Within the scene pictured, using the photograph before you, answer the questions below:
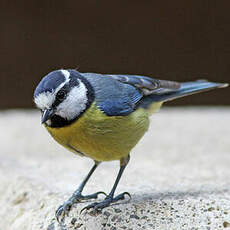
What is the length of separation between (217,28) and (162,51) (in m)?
0.87

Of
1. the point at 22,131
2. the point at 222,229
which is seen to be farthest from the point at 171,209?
the point at 22,131

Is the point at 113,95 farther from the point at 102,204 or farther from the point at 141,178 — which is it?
the point at 141,178

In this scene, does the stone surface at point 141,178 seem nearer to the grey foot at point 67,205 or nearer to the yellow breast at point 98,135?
the grey foot at point 67,205

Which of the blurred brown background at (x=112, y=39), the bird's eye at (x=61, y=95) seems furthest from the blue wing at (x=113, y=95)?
the blurred brown background at (x=112, y=39)

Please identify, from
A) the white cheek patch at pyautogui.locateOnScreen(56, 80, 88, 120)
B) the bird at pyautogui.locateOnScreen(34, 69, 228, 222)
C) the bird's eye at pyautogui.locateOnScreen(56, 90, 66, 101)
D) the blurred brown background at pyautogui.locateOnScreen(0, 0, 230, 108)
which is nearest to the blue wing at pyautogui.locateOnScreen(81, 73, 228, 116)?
the bird at pyautogui.locateOnScreen(34, 69, 228, 222)

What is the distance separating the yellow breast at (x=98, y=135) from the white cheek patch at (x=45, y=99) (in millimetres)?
198

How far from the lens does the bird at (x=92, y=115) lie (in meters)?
2.94

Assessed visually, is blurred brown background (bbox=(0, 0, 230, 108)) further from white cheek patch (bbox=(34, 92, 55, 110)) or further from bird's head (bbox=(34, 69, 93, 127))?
white cheek patch (bbox=(34, 92, 55, 110))

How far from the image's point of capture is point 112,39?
7.93 m

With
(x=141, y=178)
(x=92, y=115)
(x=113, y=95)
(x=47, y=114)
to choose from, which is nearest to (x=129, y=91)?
(x=113, y=95)

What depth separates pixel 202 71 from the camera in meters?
8.02

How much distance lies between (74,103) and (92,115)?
0.15 meters

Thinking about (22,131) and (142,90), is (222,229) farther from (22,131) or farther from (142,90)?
(22,131)

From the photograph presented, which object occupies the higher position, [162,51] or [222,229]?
[222,229]
